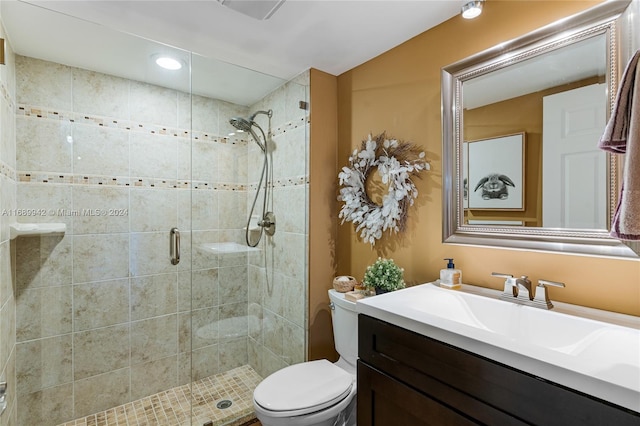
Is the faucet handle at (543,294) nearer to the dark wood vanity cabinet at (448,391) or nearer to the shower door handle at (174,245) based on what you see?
the dark wood vanity cabinet at (448,391)

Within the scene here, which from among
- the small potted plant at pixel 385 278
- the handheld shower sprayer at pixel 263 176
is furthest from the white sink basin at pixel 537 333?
the handheld shower sprayer at pixel 263 176

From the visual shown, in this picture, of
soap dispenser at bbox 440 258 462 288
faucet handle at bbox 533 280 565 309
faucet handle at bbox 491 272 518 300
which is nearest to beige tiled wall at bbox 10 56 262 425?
soap dispenser at bbox 440 258 462 288

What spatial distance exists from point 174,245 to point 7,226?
A: 2.80ft

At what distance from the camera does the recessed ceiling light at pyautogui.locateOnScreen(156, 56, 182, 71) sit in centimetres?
191

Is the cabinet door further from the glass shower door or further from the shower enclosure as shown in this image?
the glass shower door

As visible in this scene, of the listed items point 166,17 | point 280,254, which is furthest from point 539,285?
point 166,17

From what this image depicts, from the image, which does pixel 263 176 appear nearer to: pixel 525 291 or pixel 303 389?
pixel 303 389

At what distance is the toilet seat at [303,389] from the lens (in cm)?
140

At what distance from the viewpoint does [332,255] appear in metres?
2.22

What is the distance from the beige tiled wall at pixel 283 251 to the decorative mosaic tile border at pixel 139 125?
0.01 m

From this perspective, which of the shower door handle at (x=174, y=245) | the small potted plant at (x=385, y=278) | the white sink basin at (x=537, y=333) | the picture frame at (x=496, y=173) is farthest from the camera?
the shower door handle at (x=174, y=245)

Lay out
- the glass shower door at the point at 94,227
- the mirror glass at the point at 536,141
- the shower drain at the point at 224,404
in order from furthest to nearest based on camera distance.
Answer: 1. the shower drain at the point at 224,404
2. the glass shower door at the point at 94,227
3. the mirror glass at the point at 536,141

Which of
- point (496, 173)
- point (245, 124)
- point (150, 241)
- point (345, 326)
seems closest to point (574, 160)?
point (496, 173)

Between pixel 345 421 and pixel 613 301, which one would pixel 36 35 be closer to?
pixel 345 421
